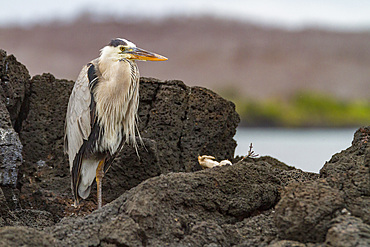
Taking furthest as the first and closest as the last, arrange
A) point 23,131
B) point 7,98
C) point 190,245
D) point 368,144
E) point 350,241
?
point 23,131
point 7,98
point 368,144
point 190,245
point 350,241

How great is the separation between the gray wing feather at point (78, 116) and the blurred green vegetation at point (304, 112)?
14.6 m

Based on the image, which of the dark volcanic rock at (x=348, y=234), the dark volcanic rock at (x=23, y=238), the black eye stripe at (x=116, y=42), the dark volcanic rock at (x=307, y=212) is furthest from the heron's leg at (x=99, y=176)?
the dark volcanic rock at (x=348, y=234)

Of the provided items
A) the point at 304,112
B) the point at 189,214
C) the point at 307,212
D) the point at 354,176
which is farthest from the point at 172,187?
the point at 304,112

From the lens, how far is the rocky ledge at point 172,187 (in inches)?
91.4

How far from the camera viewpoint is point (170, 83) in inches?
180

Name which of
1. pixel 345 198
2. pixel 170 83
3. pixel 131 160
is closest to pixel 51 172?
pixel 131 160

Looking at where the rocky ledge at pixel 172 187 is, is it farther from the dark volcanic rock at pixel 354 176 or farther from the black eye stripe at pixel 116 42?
the black eye stripe at pixel 116 42

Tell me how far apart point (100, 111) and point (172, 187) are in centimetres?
167

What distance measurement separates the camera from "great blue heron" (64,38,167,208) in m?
4.16

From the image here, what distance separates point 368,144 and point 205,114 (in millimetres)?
1769

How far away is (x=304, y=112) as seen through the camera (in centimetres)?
2127

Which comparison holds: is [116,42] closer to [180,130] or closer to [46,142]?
[180,130]

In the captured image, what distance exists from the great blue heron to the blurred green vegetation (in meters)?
14.5

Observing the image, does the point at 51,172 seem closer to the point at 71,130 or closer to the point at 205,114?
the point at 71,130
